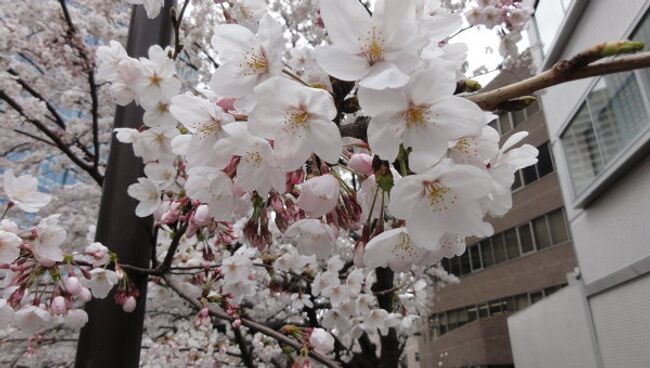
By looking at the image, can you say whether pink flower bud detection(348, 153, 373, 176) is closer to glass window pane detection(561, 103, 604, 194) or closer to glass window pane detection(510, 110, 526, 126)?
glass window pane detection(561, 103, 604, 194)

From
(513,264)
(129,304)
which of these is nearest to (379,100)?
(129,304)

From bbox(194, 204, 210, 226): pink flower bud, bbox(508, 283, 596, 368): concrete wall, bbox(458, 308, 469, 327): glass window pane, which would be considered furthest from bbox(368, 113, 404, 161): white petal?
bbox(458, 308, 469, 327): glass window pane

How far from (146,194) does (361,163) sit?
4.33 feet

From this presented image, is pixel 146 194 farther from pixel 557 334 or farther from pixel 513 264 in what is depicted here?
pixel 513 264

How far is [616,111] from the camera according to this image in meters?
5.18

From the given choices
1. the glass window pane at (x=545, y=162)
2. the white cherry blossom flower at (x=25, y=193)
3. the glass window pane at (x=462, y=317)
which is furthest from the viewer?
the glass window pane at (x=462, y=317)

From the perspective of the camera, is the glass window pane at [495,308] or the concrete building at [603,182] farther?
the glass window pane at [495,308]

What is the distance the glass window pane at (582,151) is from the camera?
6.01 meters

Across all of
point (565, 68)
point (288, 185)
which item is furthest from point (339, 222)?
point (565, 68)

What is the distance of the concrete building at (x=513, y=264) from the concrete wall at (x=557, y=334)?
170 inches

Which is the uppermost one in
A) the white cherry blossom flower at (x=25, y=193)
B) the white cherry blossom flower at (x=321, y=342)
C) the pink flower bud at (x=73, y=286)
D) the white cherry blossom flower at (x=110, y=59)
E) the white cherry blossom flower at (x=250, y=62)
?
the white cherry blossom flower at (x=110, y=59)

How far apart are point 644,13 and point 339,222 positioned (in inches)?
199

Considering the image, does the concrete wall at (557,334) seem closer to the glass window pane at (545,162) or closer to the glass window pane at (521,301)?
the glass window pane at (521,301)

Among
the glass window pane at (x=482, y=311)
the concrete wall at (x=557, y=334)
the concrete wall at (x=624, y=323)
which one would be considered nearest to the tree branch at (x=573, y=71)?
the concrete wall at (x=624, y=323)
